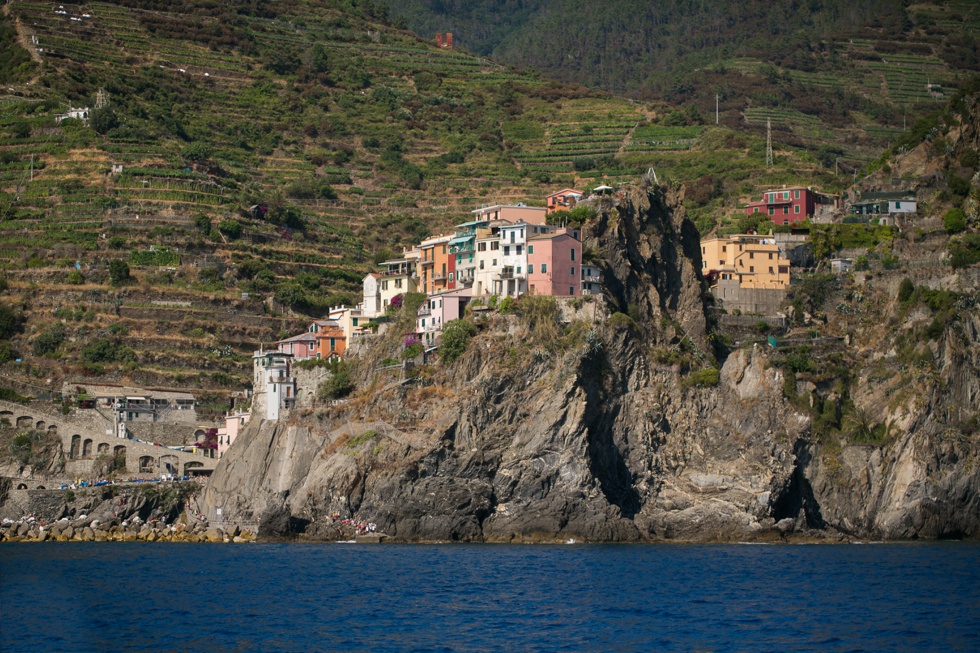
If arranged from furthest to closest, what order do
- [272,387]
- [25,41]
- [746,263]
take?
[25,41] < [746,263] < [272,387]

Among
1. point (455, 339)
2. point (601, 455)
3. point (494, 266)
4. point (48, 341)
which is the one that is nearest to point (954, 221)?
point (494, 266)

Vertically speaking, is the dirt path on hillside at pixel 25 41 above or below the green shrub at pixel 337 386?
above

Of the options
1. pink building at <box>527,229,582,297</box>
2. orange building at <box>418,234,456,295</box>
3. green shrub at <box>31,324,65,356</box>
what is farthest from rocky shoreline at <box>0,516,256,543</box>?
pink building at <box>527,229,582,297</box>

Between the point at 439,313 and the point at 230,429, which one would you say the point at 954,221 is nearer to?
the point at 439,313

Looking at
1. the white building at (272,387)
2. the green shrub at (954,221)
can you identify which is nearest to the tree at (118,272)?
the white building at (272,387)

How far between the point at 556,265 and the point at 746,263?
22.4 metres

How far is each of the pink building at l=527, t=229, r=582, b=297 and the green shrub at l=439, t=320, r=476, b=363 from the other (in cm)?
487

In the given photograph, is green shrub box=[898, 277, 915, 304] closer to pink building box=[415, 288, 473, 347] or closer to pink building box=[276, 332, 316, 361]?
pink building box=[415, 288, 473, 347]

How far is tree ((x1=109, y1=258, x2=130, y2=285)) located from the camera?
368 ft

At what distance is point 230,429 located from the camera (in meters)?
101

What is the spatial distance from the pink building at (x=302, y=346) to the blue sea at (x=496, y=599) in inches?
897

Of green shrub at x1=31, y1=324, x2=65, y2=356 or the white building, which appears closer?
the white building

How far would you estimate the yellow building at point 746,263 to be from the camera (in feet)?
340

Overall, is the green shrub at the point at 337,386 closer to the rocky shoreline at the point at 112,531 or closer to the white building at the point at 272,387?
the white building at the point at 272,387
